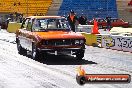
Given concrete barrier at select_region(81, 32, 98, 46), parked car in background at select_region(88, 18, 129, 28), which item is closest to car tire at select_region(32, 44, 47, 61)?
concrete barrier at select_region(81, 32, 98, 46)

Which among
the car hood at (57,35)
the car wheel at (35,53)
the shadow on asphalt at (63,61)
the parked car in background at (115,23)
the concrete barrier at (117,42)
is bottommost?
the parked car in background at (115,23)

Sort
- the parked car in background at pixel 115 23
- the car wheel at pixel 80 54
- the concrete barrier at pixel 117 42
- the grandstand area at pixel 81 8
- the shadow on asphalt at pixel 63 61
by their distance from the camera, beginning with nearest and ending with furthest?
1. the shadow on asphalt at pixel 63 61
2. the car wheel at pixel 80 54
3. the concrete barrier at pixel 117 42
4. the parked car in background at pixel 115 23
5. the grandstand area at pixel 81 8

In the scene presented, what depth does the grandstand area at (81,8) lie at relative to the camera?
52.5 metres

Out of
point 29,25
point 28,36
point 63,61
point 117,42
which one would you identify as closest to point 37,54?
point 63,61

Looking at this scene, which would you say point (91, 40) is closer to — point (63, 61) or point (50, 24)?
point (50, 24)

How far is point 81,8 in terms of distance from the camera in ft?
174

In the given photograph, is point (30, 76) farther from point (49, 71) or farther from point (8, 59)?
point (8, 59)

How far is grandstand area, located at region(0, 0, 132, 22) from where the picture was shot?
5253 cm

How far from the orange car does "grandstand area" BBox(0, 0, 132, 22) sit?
36711 mm

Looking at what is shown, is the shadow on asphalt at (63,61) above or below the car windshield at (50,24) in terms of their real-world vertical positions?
below

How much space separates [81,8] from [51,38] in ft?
131

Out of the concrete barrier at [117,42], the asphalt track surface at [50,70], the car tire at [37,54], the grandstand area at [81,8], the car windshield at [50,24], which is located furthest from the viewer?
the grandstand area at [81,8]

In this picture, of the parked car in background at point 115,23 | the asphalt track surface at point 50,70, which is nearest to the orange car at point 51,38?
the asphalt track surface at point 50,70

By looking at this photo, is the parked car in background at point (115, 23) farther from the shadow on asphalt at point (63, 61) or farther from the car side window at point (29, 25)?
the shadow on asphalt at point (63, 61)
